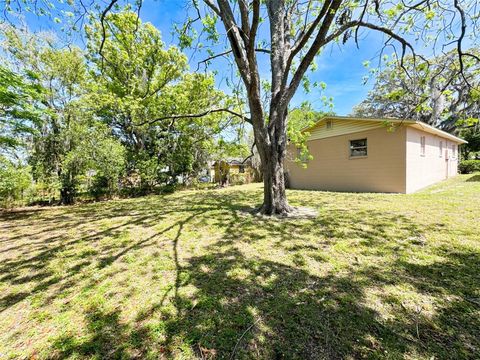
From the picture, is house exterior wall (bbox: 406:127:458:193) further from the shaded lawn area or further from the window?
the shaded lawn area

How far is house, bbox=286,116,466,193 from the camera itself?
8695 mm

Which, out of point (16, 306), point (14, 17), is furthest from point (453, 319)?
point (14, 17)

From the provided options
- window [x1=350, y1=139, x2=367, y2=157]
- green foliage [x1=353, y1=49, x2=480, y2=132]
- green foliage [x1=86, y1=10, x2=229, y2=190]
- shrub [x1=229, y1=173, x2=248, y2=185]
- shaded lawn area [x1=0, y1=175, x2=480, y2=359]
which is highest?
green foliage [x1=86, y1=10, x2=229, y2=190]

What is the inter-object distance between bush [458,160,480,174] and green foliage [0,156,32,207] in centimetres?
2797

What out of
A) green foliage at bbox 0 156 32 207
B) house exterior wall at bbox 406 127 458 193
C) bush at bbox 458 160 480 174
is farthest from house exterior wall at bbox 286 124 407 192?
bush at bbox 458 160 480 174

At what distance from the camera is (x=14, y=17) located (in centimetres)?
359

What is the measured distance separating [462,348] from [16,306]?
4.12 meters

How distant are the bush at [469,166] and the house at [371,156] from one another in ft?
21.8

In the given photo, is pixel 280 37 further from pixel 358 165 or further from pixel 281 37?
pixel 358 165

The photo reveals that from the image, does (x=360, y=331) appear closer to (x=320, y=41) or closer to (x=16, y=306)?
(x=16, y=306)

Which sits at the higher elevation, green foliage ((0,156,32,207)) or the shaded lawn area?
green foliage ((0,156,32,207))

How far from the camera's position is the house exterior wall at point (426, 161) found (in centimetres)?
880

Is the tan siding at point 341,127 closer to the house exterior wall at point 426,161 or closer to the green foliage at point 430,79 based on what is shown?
the house exterior wall at point 426,161

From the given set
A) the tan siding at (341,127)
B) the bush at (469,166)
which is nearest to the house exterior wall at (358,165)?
the tan siding at (341,127)
